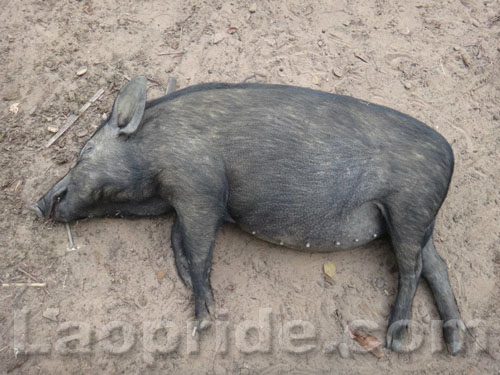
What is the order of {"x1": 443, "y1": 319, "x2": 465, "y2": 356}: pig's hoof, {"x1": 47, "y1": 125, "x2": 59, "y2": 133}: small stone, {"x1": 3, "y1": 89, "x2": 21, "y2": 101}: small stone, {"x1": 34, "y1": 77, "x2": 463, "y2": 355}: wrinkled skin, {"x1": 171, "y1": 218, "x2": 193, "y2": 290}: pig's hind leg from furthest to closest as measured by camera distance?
{"x1": 3, "y1": 89, "x2": 21, "y2": 101}: small stone, {"x1": 47, "y1": 125, "x2": 59, "y2": 133}: small stone, {"x1": 171, "y1": 218, "x2": 193, "y2": 290}: pig's hind leg, {"x1": 443, "y1": 319, "x2": 465, "y2": 356}: pig's hoof, {"x1": 34, "y1": 77, "x2": 463, "y2": 355}: wrinkled skin

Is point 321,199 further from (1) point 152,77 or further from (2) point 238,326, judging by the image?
(1) point 152,77

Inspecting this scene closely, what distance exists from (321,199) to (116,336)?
1665 mm

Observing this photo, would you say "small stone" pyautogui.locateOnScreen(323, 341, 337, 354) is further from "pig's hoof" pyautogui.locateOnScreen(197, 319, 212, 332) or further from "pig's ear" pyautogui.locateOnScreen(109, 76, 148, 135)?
"pig's ear" pyautogui.locateOnScreen(109, 76, 148, 135)

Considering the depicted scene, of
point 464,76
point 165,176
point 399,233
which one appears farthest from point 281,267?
point 464,76

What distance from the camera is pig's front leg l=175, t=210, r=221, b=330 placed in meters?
3.18

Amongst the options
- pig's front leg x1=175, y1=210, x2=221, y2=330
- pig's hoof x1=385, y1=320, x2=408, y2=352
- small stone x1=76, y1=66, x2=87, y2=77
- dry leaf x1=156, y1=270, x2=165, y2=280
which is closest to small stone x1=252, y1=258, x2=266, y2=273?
pig's front leg x1=175, y1=210, x2=221, y2=330

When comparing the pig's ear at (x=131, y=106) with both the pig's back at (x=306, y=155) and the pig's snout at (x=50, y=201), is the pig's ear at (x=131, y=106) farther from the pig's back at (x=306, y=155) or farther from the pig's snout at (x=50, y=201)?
the pig's snout at (x=50, y=201)

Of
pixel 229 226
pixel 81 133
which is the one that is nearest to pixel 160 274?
pixel 229 226

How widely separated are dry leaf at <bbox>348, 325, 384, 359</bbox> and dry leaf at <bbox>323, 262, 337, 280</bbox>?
0.39 meters

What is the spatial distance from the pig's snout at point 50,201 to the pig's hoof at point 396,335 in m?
2.48

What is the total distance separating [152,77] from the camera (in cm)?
410

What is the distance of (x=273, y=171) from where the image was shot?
3.09 metres

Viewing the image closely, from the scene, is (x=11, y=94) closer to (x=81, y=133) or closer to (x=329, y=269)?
(x=81, y=133)

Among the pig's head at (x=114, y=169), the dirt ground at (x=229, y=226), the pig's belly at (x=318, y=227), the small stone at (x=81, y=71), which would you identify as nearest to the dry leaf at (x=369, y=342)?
the dirt ground at (x=229, y=226)
